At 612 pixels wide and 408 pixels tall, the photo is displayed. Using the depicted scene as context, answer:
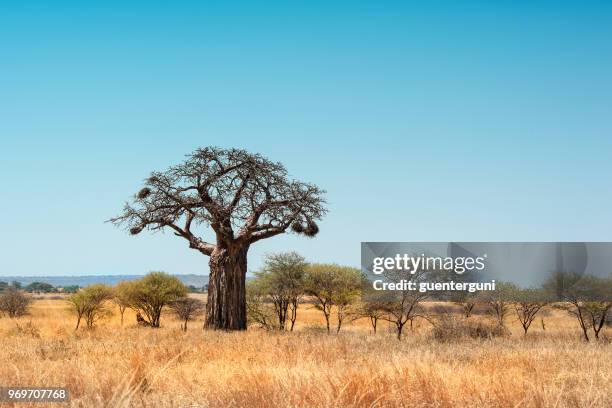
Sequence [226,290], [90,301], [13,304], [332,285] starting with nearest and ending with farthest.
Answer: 1. [226,290]
2. [332,285]
3. [90,301]
4. [13,304]

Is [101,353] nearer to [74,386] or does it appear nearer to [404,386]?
[74,386]

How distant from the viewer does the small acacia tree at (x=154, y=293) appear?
1729 inches

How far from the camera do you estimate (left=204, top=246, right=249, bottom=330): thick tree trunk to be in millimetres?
25328

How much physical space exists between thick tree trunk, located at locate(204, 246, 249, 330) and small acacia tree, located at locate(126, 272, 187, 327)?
62.4ft

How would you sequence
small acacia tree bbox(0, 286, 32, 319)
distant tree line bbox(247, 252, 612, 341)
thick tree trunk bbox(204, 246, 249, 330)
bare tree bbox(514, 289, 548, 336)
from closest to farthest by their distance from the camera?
1. thick tree trunk bbox(204, 246, 249, 330)
2. distant tree line bbox(247, 252, 612, 341)
3. bare tree bbox(514, 289, 548, 336)
4. small acacia tree bbox(0, 286, 32, 319)

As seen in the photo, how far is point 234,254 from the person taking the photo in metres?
25.6

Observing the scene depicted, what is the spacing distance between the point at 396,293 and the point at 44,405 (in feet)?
89.7

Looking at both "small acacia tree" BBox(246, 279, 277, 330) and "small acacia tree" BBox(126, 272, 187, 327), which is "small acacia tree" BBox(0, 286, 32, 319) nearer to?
"small acacia tree" BBox(126, 272, 187, 327)

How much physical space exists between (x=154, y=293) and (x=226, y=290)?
20.1 m

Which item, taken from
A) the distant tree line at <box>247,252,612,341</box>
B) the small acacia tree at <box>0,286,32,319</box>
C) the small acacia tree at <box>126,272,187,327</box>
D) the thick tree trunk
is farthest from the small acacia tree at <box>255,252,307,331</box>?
the small acacia tree at <box>0,286,32,319</box>

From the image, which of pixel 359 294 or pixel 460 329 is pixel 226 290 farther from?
pixel 359 294

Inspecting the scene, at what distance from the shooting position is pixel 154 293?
1732 inches

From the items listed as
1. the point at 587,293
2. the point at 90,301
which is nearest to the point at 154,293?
the point at 90,301

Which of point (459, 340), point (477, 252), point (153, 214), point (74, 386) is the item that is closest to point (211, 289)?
point (153, 214)
